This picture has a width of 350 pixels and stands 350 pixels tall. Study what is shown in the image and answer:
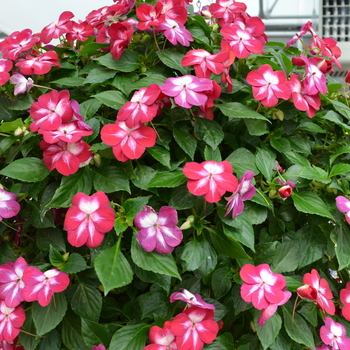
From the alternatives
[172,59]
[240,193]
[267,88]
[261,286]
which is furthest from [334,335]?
[172,59]

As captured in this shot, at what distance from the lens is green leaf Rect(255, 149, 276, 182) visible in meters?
0.61

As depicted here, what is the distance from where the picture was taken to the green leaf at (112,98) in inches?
23.4

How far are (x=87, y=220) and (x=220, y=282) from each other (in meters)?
0.21

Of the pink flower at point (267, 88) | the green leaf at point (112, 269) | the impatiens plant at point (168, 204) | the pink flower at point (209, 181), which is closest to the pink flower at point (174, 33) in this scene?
the impatiens plant at point (168, 204)

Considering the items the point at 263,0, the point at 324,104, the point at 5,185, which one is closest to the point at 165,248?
the point at 5,185

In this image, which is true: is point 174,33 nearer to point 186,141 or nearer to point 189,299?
point 186,141

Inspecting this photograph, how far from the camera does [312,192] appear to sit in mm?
629

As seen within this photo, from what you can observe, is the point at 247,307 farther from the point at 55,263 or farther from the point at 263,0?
the point at 263,0

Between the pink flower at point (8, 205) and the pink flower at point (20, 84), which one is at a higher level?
the pink flower at point (20, 84)

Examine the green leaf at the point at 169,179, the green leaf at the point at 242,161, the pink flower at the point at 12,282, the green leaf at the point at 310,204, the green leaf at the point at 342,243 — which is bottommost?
the green leaf at the point at 342,243

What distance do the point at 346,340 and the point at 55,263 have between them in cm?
44

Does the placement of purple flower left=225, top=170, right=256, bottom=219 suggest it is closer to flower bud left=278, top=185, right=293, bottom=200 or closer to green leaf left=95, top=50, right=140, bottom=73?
flower bud left=278, top=185, right=293, bottom=200

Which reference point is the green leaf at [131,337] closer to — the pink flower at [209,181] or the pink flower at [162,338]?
the pink flower at [162,338]

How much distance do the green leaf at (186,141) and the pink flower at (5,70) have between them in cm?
31
